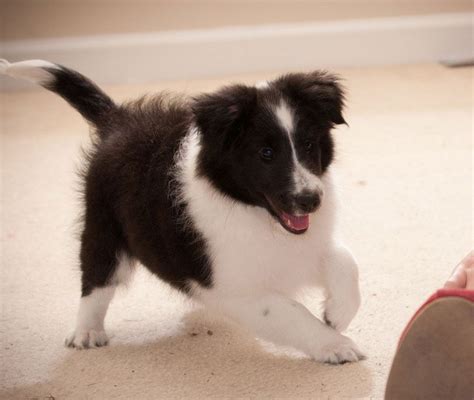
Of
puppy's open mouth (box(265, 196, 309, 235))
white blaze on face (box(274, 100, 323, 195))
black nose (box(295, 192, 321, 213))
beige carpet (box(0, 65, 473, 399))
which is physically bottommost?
beige carpet (box(0, 65, 473, 399))

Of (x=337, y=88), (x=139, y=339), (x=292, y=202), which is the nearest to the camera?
(x=292, y=202)

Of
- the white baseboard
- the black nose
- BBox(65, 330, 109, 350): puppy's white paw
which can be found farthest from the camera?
the white baseboard

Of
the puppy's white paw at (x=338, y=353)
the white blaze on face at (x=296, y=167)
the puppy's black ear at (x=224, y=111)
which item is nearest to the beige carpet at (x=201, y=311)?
the puppy's white paw at (x=338, y=353)

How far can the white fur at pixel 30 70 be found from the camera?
97.5 inches

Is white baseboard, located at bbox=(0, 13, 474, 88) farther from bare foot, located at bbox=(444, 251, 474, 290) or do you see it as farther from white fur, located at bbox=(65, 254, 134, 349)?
bare foot, located at bbox=(444, 251, 474, 290)

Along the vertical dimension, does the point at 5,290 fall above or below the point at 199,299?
below

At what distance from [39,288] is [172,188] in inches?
29.4

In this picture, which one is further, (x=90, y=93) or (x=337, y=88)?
(x=90, y=93)

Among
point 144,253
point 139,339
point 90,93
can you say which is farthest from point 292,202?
point 90,93

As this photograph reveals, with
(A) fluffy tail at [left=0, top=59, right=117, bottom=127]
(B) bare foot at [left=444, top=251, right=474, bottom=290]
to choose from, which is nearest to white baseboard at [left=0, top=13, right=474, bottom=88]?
(A) fluffy tail at [left=0, top=59, right=117, bottom=127]

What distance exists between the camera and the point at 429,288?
2492 mm

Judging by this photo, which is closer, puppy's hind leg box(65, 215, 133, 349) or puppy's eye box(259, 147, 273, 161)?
puppy's eye box(259, 147, 273, 161)

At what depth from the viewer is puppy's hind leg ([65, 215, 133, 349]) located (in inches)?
93.7

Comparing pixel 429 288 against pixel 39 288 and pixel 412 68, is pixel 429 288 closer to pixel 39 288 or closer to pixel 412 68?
pixel 39 288
